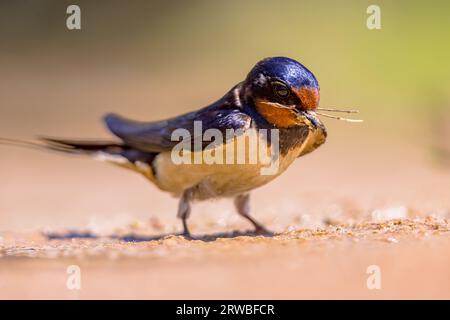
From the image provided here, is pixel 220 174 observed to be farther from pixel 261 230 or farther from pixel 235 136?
pixel 261 230

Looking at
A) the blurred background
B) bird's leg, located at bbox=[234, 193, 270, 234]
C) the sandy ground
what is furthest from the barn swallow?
the blurred background

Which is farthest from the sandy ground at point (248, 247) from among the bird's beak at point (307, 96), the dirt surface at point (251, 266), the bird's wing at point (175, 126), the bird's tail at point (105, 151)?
the bird's beak at point (307, 96)

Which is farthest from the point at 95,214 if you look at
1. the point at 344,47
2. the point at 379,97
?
the point at 344,47

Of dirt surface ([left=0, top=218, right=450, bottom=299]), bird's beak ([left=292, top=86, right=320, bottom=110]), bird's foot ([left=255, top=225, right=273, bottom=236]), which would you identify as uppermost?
bird's beak ([left=292, top=86, right=320, bottom=110])

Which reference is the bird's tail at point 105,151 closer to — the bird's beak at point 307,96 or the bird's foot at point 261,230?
the bird's foot at point 261,230

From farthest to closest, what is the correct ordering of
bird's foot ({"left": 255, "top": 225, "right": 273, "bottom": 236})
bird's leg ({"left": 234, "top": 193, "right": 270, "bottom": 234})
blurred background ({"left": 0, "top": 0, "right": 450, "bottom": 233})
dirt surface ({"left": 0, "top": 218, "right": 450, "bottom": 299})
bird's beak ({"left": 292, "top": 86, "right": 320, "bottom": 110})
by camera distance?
blurred background ({"left": 0, "top": 0, "right": 450, "bottom": 233})
bird's leg ({"left": 234, "top": 193, "right": 270, "bottom": 234})
bird's foot ({"left": 255, "top": 225, "right": 273, "bottom": 236})
bird's beak ({"left": 292, "top": 86, "right": 320, "bottom": 110})
dirt surface ({"left": 0, "top": 218, "right": 450, "bottom": 299})

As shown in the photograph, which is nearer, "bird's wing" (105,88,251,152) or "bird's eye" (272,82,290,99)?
"bird's eye" (272,82,290,99)

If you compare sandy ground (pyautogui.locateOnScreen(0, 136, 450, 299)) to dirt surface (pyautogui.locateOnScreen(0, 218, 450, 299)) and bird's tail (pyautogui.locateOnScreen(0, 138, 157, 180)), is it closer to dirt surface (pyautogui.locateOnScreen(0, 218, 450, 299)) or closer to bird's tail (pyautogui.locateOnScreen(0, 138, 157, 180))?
dirt surface (pyautogui.locateOnScreen(0, 218, 450, 299))
